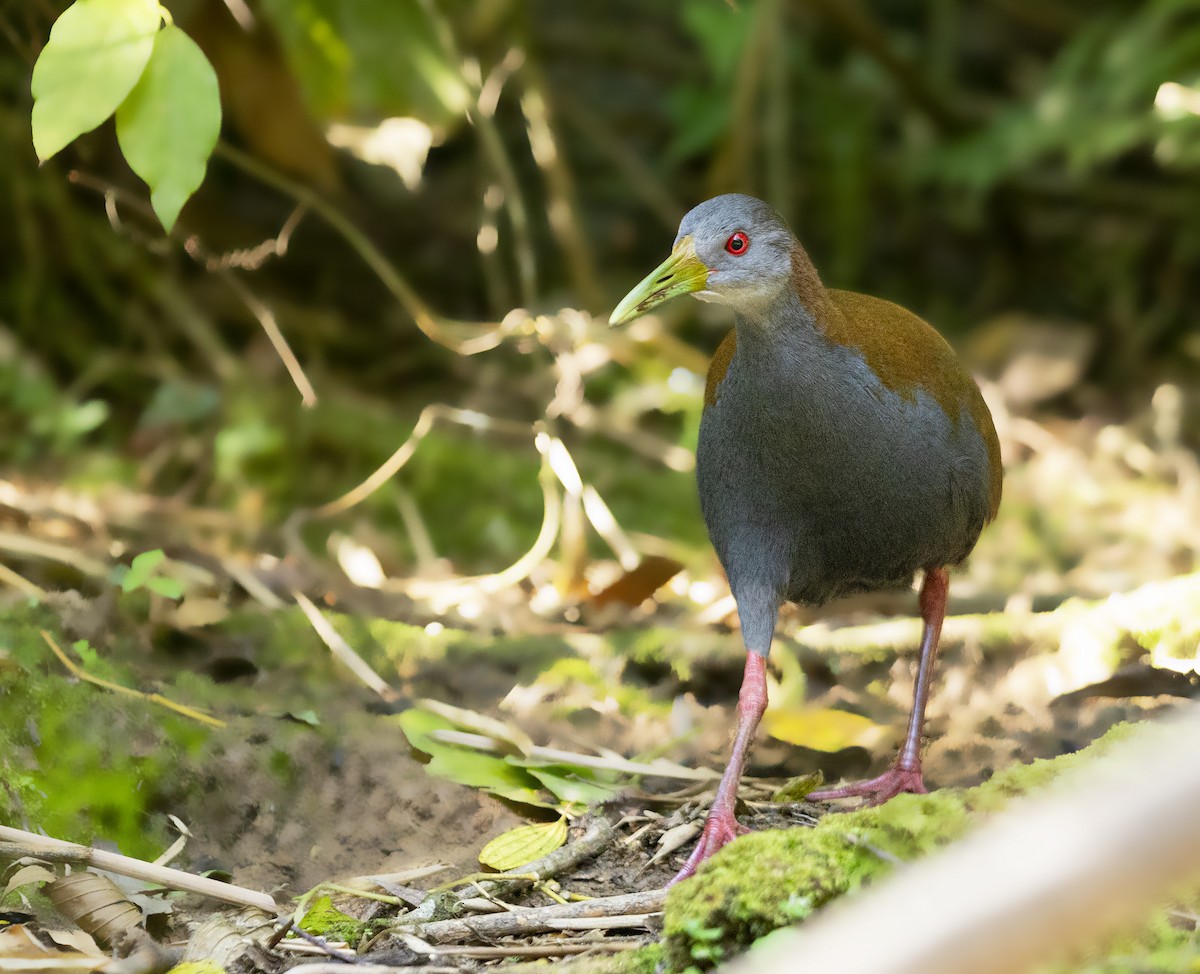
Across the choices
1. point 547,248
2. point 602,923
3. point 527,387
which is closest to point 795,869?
point 602,923

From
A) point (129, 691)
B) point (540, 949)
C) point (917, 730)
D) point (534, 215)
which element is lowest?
point (540, 949)

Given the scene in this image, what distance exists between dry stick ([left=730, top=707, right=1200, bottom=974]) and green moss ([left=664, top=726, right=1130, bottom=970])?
3.30 ft

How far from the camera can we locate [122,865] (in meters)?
2.32

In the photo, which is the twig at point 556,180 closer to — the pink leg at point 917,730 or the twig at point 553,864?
the pink leg at point 917,730

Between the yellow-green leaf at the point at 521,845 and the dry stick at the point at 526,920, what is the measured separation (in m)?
0.19

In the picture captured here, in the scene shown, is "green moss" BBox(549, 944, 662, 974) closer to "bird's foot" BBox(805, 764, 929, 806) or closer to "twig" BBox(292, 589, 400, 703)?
"bird's foot" BBox(805, 764, 929, 806)

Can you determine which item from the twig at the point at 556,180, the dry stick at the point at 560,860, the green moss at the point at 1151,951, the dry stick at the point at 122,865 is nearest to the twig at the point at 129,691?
the dry stick at the point at 122,865

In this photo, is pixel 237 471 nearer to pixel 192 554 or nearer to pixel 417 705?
pixel 192 554

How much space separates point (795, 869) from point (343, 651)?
1806 mm

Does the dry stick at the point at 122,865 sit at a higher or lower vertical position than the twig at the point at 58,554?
lower

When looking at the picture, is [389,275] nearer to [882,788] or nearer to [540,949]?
[882,788]

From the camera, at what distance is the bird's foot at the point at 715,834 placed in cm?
260

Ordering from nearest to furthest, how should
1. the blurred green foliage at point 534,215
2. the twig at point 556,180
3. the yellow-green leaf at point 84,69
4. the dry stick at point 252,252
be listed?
the yellow-green leaf at point 84,69 → the dry stick at point 252,252 → the blurred green foliage at point 534,215 → the twig at point 556,180

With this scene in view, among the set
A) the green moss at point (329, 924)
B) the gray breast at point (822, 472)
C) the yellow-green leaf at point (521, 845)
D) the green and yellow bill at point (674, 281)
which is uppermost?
the green and yellow bill at point (674, 281)
